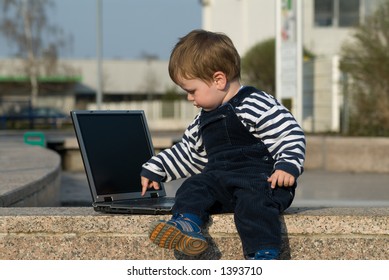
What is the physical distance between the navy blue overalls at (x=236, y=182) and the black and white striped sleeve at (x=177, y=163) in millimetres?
211

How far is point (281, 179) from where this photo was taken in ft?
13.4

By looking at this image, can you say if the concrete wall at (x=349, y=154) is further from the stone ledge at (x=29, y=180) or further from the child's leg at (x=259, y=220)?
the child's leg at (x=259, y=220)

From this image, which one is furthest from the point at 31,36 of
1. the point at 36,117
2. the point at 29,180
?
the point at 29,180

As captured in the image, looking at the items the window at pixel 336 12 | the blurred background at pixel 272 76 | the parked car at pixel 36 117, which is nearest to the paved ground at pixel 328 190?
the blurred background at pixel 272 76

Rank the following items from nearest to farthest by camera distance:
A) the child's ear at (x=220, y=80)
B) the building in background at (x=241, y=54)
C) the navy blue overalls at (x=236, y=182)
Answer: the navy blue overalls at (x=236, y=182) → the child's ear at (x=220, y=80) → the building in background at (x=241, y=54)

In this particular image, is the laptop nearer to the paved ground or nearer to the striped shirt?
the striped shirt

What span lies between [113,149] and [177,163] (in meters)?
0.44

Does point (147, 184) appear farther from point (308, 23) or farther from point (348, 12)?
point (348, 12)

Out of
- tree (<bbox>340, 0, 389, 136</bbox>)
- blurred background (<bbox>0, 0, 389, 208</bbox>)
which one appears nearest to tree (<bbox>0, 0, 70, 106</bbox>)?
blurred background (<bbox>0, 0, 389, 208</bbox>)

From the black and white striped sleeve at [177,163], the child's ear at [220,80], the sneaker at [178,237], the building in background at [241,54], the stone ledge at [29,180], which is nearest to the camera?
the sneaker at [178,237]

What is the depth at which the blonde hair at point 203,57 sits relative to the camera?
13.8ft

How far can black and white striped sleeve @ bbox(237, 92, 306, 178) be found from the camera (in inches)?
164

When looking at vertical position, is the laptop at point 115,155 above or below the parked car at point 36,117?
above

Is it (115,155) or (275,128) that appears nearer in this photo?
(275,128)
